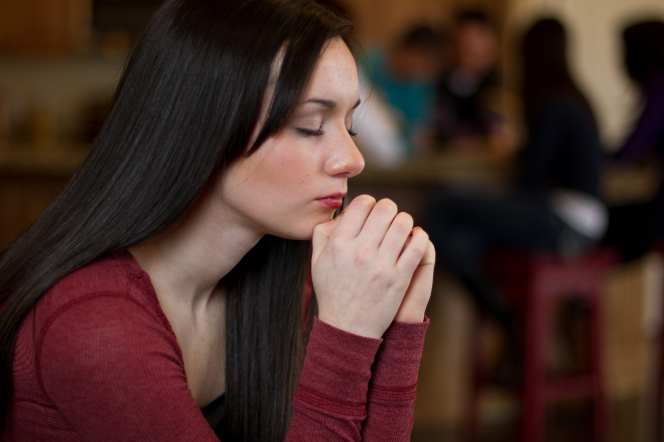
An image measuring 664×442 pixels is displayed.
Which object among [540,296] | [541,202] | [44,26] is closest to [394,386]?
[540,296]

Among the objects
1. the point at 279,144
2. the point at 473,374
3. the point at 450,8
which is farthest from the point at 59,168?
the point at 450,8

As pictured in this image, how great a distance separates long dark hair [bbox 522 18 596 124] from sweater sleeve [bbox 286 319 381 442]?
173cm

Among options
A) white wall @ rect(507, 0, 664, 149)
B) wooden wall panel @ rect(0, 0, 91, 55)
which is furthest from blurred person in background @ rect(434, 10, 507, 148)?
wooden wall panel @ rect(0, 0, 91, 55)

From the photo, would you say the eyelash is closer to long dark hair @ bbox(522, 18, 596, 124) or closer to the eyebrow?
the eyebrow

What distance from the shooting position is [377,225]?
76cm

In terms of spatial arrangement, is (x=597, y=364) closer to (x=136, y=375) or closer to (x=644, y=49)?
(x=644, y=49)

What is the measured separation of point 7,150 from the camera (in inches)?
114

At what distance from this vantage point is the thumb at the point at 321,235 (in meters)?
0.79

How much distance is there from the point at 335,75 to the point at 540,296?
1524 millimetres

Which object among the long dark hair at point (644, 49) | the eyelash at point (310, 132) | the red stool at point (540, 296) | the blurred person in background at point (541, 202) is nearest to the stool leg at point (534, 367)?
the red stool at point (540, 296)

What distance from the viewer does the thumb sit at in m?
0.79

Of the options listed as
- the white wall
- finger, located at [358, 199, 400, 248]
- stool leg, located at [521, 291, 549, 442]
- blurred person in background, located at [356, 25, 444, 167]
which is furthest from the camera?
the white wall

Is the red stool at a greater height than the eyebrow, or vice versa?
the eyebrow

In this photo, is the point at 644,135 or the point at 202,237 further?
the point at 644,135
